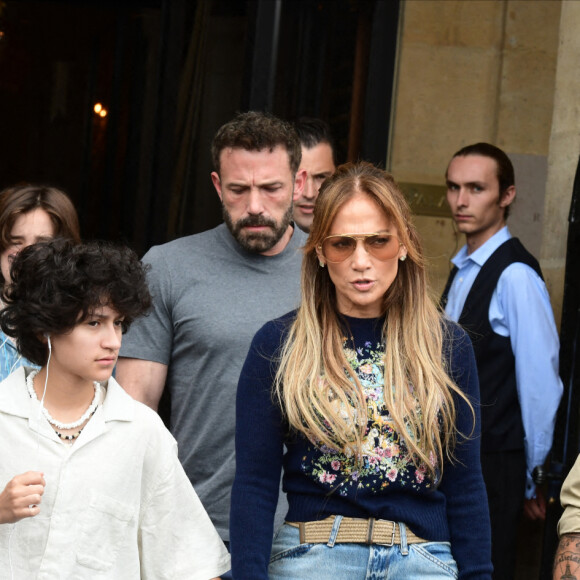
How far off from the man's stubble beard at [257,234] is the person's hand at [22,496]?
1336 millimetres

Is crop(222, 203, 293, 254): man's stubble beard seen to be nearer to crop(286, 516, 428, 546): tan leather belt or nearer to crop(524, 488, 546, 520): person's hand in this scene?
crop(286, 516, 428, 546): tan leather belt

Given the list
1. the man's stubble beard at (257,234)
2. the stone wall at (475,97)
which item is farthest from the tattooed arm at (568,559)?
Answer: the stone wall at (475,97)

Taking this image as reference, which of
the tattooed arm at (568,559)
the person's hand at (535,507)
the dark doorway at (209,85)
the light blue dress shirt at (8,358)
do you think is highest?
the dark doorway at (209,85)

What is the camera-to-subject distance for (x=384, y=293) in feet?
9.50

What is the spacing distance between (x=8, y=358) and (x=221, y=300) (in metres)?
0.66

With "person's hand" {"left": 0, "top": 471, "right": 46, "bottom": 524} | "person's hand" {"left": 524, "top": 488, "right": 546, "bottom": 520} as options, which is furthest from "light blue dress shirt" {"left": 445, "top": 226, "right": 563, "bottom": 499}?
"person's hand" {"left": 0, "top": 471, "right": 46, "bottom": 524}

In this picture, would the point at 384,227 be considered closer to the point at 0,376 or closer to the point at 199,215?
the point at 0,376

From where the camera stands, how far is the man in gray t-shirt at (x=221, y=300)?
351cm

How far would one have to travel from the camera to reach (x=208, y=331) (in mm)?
3529

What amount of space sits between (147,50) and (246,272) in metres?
2.81

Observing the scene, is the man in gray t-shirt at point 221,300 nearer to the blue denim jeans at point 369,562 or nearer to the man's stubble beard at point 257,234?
the man's stubble beard at point 257,234

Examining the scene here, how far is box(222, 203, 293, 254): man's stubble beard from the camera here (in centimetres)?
366

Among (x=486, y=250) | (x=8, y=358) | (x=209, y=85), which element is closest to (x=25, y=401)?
(x=8, y=358)

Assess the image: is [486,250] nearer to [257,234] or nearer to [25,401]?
[257,234]
